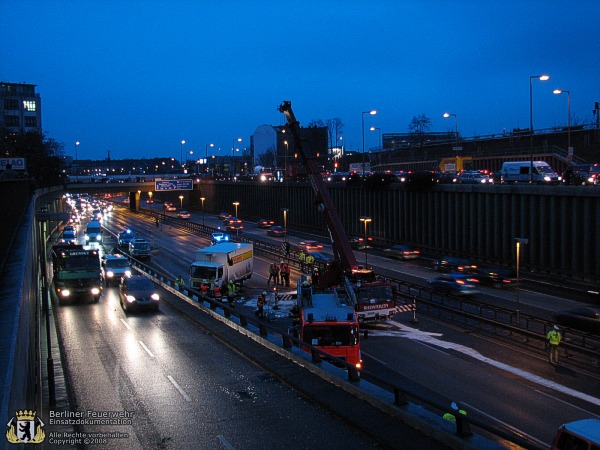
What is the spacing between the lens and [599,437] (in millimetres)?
8453

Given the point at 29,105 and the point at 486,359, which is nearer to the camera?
the point at 486,359

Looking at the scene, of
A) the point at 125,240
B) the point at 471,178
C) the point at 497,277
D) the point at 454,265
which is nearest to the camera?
the point at 497,277

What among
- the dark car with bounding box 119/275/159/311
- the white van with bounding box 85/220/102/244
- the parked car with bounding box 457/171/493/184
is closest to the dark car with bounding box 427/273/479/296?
the dark car with bounding box 119/275/159/311

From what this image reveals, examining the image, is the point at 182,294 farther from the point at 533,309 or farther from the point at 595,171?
the point at 595,171

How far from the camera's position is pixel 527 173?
4778 cm

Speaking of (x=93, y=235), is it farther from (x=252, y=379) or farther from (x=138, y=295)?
(x=252, y=379)

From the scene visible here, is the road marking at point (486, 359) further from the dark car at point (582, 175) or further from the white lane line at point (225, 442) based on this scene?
the dark car at point (582, 175)

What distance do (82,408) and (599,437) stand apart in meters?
10.3

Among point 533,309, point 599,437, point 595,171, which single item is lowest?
point 533,309

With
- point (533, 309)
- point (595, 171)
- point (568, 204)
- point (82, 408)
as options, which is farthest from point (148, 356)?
point (595, 171)

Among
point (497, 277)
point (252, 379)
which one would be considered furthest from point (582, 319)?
point (252, 379)

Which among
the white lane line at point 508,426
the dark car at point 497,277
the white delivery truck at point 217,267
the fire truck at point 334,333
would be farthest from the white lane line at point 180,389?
the dark car at point 497,277

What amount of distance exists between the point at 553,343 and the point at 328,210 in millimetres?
14529

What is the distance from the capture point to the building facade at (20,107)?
116 m
